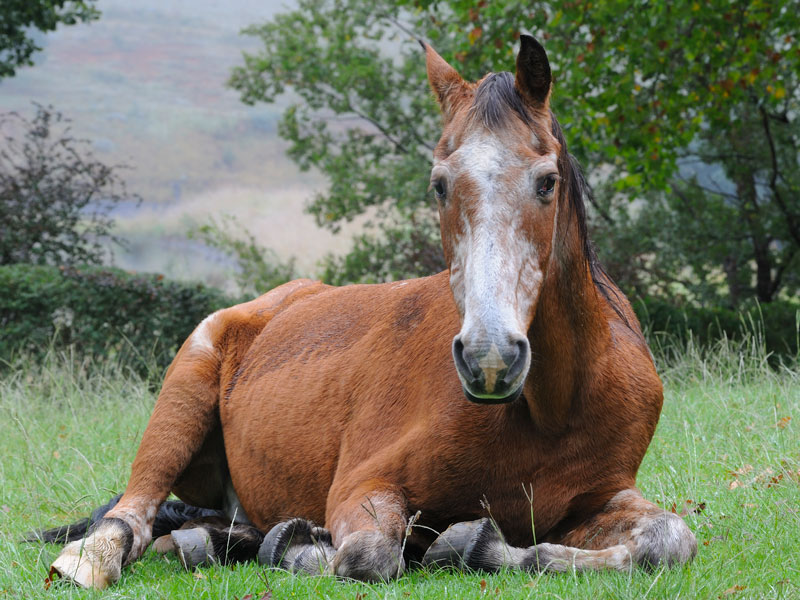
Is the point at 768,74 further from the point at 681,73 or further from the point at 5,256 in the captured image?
the point at 5,256

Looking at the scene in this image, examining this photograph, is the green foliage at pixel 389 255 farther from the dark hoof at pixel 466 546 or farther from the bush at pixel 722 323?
the dark hoof at pixel 466 546

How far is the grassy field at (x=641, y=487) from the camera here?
303 centimetres

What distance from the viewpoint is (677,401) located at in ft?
25.2

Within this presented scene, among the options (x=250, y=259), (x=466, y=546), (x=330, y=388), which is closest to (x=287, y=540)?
(x=466, y=546)

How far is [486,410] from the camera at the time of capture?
341cm

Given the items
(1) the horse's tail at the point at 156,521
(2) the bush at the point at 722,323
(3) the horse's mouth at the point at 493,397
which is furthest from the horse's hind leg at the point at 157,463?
(2) the bush at the point at 722,323

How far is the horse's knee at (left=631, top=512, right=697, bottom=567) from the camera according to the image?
310 cm

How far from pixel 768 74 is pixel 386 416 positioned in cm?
935

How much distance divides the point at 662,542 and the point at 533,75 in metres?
1.82

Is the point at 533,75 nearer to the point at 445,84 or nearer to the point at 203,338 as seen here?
the point at 445,84

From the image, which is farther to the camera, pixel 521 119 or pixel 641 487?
pixel 641 487

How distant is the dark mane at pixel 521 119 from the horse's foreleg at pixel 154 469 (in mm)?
2405

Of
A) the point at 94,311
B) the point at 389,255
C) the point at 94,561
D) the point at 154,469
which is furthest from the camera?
the point at 389,255

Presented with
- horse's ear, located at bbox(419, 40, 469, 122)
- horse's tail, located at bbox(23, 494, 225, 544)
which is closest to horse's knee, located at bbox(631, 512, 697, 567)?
horse's ear, located at bbox(419, 40, 469, 122)
